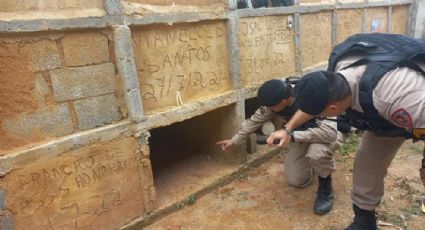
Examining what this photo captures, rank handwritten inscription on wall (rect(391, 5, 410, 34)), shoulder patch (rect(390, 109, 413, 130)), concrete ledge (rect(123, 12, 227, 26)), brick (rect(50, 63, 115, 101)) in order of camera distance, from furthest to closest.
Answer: handwritten inscription on wall (rect(391, 5, 410, 34))
concrete ledge (rect(123, 12, 227, 26))
brick (rect(50, 63, 115, 101))
shoulder patch (rect(390, 109, 413, 130))

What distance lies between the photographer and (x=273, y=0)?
4203 mm

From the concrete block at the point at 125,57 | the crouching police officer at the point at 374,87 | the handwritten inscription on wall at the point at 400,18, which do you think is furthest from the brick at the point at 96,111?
the handwritten inscription on wall at the point at 400,18

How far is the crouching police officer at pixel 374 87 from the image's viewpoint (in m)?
1.65

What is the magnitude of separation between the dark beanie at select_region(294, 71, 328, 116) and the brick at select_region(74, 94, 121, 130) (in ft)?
4.82

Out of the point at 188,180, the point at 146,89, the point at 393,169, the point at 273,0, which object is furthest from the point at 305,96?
the point at 273,0

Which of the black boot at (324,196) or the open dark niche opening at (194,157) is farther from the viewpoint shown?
the open dark niche opening at (194,157)

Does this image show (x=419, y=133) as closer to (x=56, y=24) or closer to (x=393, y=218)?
(x=393, y=218)

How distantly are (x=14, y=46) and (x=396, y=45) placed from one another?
2247 millimetres

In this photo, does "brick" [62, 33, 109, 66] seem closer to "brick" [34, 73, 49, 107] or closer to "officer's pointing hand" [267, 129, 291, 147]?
"brick" [34, 73, 49, 107]

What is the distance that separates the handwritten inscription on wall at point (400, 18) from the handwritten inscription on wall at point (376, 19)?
1.42 ft

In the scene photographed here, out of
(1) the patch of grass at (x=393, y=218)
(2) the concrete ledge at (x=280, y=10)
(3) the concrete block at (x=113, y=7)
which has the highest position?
(3) the concrete block at (x=113, y=7)

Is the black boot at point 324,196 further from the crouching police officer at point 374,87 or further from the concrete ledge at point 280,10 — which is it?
the concrete ledge at point 280,10

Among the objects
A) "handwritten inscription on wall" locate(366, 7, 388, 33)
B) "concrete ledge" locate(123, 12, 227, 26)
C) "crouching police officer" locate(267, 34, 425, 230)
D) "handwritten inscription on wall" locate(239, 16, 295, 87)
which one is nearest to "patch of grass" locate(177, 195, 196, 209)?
"handwritten inscription on wall" locate(239, 16, 295, 87)

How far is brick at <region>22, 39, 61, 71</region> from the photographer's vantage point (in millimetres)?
2201
